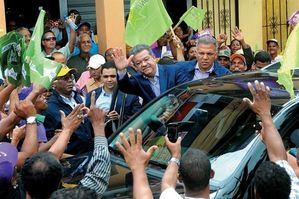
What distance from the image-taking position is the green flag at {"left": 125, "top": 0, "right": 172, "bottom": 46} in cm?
570

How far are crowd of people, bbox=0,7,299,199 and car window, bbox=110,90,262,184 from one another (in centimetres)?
50

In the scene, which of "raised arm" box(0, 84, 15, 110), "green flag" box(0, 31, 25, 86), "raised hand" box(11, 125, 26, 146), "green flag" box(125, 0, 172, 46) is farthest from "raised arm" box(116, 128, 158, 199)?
"green flag" box(125, 0, 172, 46)

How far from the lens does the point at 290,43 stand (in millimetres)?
4016

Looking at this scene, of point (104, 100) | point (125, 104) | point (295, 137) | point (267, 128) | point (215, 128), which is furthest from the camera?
point (104, 100)

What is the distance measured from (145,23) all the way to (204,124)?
5.02 ft

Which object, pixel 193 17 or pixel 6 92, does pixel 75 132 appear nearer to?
→ pixel 6 92

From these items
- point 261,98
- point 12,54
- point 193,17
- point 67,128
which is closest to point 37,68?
point 12,54

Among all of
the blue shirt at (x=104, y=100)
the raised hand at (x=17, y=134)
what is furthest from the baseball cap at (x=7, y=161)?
the blue shirt at (x=104, y=100)

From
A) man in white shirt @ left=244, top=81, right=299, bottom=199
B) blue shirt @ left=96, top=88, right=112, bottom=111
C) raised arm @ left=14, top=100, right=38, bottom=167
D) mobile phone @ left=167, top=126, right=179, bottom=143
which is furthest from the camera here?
blue shirt @ left=96, top=88, right=112, bottom=111

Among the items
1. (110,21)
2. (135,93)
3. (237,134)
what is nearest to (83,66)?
(110,21)

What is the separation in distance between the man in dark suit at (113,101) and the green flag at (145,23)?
754 mm

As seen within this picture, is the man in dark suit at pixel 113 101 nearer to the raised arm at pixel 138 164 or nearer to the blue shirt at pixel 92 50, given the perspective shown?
the blue shirt at pixel 92 50

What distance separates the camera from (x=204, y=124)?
4.59 m

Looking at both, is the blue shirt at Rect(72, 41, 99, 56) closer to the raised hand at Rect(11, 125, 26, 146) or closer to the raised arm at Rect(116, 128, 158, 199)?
the raised hand at Rect(11, 125, 26, 146)
